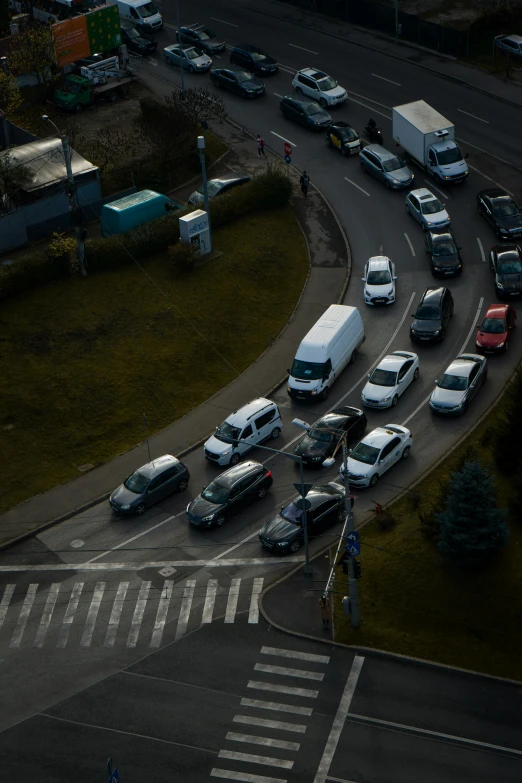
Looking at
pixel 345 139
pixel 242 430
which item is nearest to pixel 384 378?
pixel 242 430

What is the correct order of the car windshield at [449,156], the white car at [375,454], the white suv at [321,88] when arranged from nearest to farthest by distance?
the white car at [375,454], the car windshield at [449,156], the white suv at [321,88]

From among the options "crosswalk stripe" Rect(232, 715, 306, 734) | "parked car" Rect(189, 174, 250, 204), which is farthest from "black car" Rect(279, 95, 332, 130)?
"crosswalk stripe" Rect(232, 715, 306, 734)

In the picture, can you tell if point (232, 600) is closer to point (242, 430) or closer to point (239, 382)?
point (242, 430)

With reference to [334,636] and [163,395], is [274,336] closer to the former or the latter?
[163,395]

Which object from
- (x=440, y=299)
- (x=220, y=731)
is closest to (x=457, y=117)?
(x=440, y=299)

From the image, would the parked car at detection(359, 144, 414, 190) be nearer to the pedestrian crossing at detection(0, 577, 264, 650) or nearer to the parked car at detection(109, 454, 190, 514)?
the parked car at detection(109, 454, 190, 514)

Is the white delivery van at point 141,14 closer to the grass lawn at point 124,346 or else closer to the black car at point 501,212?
the grass lawn at point 124,346

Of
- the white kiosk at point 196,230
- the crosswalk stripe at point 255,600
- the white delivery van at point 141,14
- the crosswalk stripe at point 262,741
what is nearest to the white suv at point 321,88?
the white delivery van at point 141,14
